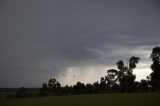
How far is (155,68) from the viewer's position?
7775 cm

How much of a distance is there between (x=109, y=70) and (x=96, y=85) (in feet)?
32.3

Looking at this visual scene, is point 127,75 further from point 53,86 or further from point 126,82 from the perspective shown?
point 53,86

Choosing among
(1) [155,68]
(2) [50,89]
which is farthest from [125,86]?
(2) [50,89]

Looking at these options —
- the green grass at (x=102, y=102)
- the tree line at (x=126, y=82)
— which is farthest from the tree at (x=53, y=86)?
the green grass at (x=102, y=102)

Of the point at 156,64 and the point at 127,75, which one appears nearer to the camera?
the point at 156,64

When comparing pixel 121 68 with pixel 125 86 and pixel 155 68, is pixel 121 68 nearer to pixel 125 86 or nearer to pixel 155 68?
pixel 125 86

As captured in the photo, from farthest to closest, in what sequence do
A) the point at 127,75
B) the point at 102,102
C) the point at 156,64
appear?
the point at 127,75, the point at 156,64, the point at 102,102

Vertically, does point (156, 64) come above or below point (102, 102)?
above

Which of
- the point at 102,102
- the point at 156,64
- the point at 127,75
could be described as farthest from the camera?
the point at 127,75

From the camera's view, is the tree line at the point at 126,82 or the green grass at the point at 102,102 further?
the tree line at the point at 126,82

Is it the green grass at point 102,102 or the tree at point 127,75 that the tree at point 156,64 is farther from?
the green grass at point 102,102

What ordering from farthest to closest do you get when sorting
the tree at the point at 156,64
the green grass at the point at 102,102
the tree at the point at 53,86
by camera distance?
the tree at the point at 53,86 → the tree at the point at 156,64 → the green grass at the point at 102,102

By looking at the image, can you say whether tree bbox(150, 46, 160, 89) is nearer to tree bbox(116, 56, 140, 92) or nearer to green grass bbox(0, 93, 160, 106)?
tree bbox(116, 56, 140, 92)

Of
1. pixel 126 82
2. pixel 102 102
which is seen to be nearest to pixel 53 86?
pixel 126 82
